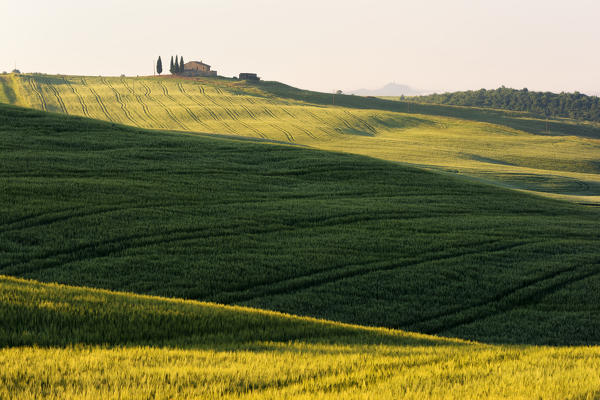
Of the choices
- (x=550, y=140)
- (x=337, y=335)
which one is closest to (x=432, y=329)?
(x=337, y=335)

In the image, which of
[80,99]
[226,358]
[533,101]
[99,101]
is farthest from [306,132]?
[533,101]

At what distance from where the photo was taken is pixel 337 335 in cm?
859

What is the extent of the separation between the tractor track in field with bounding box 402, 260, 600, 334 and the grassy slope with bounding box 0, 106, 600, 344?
4cm

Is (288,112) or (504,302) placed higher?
(288,112)

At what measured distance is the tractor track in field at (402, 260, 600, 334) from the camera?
1153 cm

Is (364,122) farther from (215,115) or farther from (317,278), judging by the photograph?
(317,278)

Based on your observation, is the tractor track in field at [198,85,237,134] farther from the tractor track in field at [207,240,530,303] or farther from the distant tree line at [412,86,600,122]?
the distant tree line at [412,86,600,122]

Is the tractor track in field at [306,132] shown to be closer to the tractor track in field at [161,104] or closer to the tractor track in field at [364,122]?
the tractor track in field at [364,122]

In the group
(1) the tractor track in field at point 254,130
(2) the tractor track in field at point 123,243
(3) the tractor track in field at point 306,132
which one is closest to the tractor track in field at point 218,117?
(1) the tractor track in field at point 254,130

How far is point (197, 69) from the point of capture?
15150 cm

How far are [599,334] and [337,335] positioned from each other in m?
6.44

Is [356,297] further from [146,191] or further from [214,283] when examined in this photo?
[146,191]

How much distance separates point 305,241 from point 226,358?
10.5 meters

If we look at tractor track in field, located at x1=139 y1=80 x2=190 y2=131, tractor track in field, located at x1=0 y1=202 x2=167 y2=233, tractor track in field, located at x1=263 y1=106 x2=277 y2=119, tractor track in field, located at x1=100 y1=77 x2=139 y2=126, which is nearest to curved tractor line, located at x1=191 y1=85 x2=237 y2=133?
tractor track in field, located at x1=139 y1=80 x2=190 y2=131
